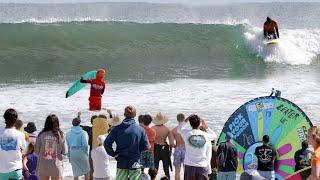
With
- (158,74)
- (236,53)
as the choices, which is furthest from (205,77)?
(236,53)

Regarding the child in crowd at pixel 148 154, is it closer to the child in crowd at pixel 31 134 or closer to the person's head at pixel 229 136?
the person's head at pixel 229 136

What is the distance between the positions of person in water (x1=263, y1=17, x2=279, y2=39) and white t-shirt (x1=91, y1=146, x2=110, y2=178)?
1654 cm

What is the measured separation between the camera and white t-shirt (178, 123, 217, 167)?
6.35 metres

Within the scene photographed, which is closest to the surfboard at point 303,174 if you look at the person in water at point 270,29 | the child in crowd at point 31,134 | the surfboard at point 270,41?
the child in crowd at point 31,134

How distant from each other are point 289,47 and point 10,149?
76.4 feet

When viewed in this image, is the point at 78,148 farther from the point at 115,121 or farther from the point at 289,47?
the point at 289,47

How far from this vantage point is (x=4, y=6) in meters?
55.8

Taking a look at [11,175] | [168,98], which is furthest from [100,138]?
[168,98]

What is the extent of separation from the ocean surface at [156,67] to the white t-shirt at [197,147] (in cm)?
547

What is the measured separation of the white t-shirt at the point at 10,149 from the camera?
18.9ft

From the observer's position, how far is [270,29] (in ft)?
81.3

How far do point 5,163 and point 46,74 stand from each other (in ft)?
51.0

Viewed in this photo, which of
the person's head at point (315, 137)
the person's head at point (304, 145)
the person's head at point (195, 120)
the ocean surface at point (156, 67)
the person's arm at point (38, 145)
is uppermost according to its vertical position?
the ocean surface at point (156, 67)

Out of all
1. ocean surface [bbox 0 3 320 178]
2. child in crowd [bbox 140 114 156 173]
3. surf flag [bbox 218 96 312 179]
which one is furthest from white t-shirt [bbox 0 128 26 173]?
ocean surface [bbox 0 3 320 178]
